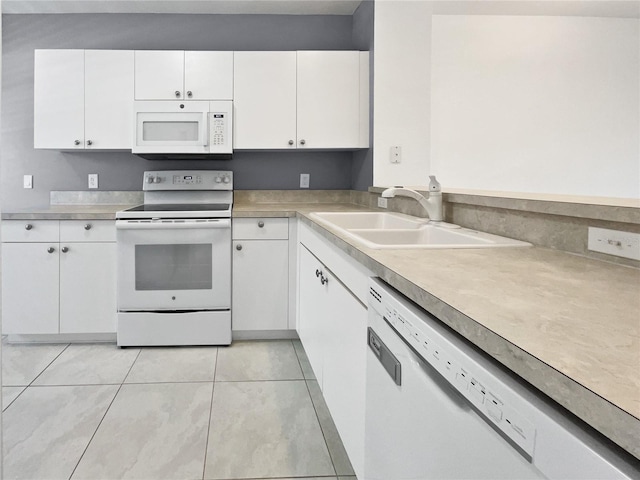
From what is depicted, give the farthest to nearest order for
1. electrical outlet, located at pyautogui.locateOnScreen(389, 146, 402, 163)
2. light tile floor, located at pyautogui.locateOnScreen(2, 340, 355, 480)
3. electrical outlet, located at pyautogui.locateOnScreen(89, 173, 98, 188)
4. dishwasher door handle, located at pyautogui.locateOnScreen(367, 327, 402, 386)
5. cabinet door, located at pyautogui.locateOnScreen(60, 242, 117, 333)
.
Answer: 1. electrical outlet, located at pyautogui.locateOnScreen(89, 173, 98, 188)
2. electrical outlet, located at pyautogui.locateOnScreen(389, 146, 402, 163)
3. cabinet door, located at pyautogui.locateOnScreen(60, 242, 117, 333)
4. light tile floor, located at pyautogui.locateOnScreen(2, 340, 355, 480)
5. dishwasher door handle, located at pyautogui.locateOnScreen(367, 327, 402, 386)

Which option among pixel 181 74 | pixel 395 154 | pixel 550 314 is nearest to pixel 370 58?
pixel 395 154

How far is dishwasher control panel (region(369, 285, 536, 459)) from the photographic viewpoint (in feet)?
1.71

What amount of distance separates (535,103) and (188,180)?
9.10 ft

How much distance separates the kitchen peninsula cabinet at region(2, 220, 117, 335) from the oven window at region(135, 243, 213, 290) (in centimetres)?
22

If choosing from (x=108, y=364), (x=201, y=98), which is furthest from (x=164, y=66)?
(x=108, y=364)

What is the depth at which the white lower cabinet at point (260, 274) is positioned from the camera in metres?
3.02

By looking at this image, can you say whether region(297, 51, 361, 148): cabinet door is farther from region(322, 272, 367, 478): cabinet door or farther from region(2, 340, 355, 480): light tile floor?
region(322, 272, 367, 478): cabinet door

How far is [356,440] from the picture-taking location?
1.42 metres

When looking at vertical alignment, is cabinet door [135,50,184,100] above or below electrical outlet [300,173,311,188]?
above

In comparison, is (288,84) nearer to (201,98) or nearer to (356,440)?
(201,98)

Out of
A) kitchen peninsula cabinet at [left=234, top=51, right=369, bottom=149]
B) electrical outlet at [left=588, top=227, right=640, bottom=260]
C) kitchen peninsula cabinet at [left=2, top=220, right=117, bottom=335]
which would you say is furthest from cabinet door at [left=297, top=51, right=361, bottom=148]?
electrical outlet at [left=588, top=227, right=640, bottom=260]

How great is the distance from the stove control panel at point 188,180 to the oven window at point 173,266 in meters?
0.72

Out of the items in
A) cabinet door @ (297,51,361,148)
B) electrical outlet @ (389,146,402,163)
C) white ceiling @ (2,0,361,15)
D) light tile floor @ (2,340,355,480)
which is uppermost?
white ceiling @ (2,0,361,15)

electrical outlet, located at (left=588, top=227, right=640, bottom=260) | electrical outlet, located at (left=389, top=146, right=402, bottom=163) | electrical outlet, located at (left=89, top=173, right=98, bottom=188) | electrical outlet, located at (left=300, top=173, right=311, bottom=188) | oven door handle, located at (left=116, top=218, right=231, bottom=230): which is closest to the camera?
electrical outlet, located at (left=588, top=227, right=640, bottom=260)
